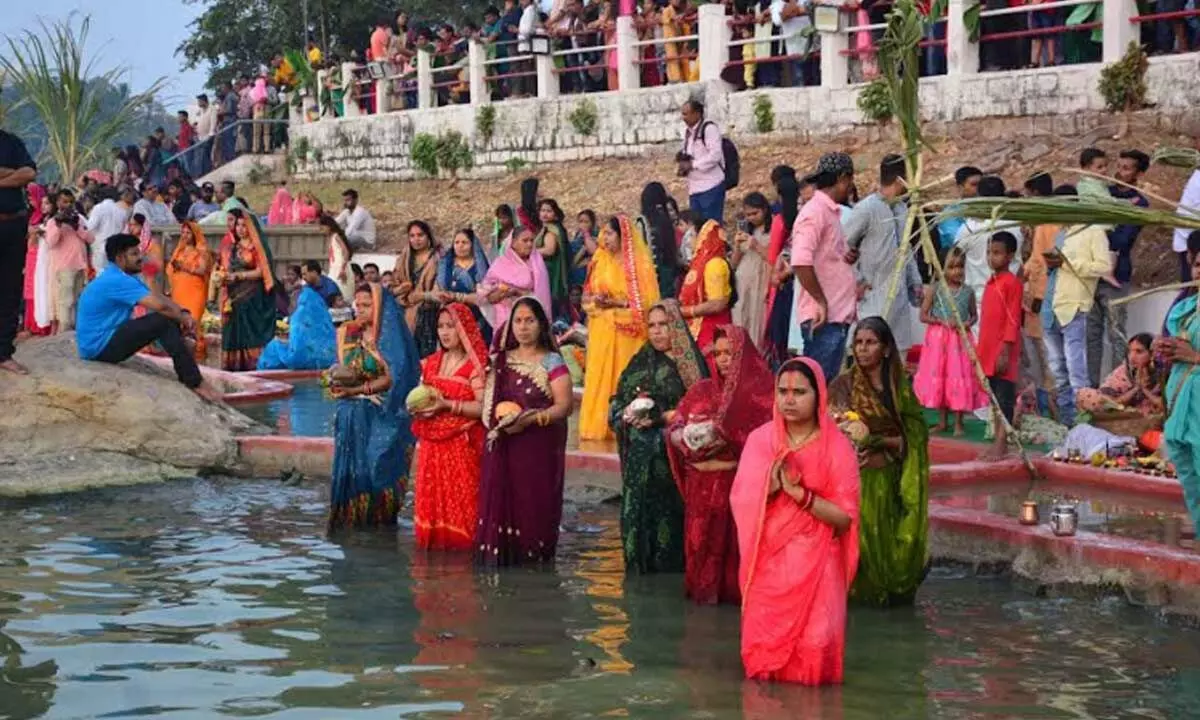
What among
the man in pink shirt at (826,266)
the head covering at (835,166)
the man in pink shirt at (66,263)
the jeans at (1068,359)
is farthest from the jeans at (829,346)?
the man in pink shirt at (66,263)

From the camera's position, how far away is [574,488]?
1191cm

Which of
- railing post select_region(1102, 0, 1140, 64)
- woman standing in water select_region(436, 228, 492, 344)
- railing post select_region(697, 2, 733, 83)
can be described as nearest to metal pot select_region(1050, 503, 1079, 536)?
woman standing in water select_region(436, 228, 492, 344)

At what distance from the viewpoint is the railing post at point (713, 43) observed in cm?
2341

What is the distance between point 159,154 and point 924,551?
28852mm

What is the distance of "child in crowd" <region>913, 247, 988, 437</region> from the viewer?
12.4 metres

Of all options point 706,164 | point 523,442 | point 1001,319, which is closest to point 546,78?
point 706,164

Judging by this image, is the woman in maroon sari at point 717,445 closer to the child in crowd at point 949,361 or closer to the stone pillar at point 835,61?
the child in crowd at point 949,361

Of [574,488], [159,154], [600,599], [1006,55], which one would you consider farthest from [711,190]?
[159,154]

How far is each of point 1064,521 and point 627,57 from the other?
1689 centimetres

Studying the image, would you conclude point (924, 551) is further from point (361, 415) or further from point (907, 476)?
point (361, 415)

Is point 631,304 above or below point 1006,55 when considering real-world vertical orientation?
below

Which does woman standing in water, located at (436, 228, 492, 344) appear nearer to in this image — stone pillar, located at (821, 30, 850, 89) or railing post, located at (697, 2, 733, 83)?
stone pillar, located at (821, 30, 850, 89)

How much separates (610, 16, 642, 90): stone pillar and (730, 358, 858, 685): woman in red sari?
59.4 ft

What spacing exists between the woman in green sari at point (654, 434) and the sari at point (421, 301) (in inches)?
247
